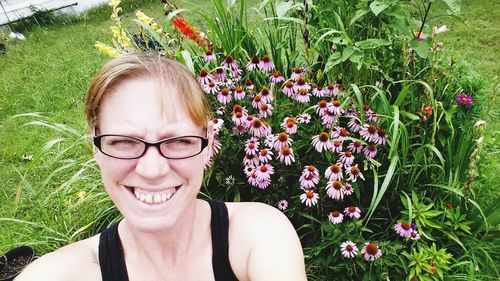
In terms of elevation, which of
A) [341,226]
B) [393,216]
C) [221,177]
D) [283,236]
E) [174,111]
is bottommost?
[393,216]

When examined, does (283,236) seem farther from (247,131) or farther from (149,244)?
(247,131)

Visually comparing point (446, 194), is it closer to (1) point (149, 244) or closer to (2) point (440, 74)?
(2) point (440, 74)

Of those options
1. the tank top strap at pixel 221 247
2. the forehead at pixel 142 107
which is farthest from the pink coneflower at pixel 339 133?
the forehead at pixel 142 107

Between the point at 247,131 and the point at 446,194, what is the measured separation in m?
1.10

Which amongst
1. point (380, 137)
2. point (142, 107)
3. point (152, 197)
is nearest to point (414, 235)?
point (380, 137)

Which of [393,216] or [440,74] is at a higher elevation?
[440,74]

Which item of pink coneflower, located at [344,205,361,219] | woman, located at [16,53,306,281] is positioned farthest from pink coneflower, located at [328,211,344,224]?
woman, located at [16,53,306,281]

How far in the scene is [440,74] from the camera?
9.20 ft

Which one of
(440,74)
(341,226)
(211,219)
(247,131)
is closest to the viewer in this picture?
(211,219)

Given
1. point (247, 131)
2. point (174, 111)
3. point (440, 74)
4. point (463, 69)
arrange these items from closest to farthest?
point (174, 111) < point (247, 131) < point (440, 74) < point (463, 69)

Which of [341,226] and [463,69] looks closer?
[341,226]

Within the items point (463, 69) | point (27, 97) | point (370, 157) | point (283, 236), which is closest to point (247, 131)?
point (370, 157)

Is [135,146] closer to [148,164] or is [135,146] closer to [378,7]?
[148,164]

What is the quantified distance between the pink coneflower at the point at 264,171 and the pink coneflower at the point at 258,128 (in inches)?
5.9
